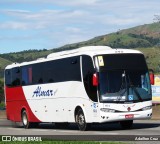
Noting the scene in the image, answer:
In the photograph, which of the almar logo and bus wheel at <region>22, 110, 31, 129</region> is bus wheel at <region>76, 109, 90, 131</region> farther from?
bus wheel at <region>22, 110, 31, 129</region>

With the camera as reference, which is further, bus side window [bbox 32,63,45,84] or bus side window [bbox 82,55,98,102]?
bus side window [bbox 32,63,45,84]

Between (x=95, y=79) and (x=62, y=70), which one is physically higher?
(x=62, y=70)

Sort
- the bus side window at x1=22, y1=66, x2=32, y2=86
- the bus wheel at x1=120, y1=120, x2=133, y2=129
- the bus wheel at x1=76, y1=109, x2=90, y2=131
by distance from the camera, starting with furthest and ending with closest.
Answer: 1. the bus side window at x1=22, y1=66, x2=32, y2=86
2. the bus wheel at x1=120, y1=120, x2=133, y2=129
3. the bus wheel at x1=76, y1=109, x2=90, y2=131

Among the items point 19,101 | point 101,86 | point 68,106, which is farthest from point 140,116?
point 19,101

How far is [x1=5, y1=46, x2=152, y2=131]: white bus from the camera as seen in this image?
2202 cm

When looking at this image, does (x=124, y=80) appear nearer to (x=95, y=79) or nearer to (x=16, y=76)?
(x=95, y=79)

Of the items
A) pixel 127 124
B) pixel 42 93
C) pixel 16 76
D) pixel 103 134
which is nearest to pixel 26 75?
pixel 16 76

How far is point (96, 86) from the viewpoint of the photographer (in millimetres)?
22094

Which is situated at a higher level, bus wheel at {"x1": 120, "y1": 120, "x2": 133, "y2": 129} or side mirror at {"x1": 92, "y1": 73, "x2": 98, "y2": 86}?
side mirror at {"x1": 92, "y1": 73, "x2": 98, "y2": 86}

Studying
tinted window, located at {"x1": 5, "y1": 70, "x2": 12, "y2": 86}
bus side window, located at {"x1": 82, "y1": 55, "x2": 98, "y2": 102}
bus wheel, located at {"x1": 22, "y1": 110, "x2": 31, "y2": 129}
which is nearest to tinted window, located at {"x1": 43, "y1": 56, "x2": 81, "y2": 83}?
bus side window, located at {"x1": 82, "y1": 55, "x2": 98, "y2": 102}

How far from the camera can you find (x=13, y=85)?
3023 centimetres

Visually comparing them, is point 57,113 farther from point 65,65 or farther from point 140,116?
point 140,116

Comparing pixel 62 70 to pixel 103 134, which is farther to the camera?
pixel 62 70

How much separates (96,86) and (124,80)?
1.14m
